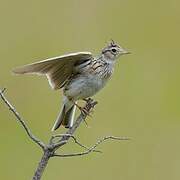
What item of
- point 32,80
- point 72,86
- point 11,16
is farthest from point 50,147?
point 11,16

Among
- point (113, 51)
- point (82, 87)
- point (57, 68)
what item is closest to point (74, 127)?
point (57, 68)

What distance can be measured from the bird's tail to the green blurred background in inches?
89.7

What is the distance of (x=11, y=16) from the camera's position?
11336mm

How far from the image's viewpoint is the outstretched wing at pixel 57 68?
489 centimetres

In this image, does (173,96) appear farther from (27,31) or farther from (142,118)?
(27,31)

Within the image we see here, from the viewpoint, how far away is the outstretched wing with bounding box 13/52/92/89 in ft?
16.0

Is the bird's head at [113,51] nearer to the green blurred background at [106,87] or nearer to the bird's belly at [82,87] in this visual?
the bird's belly at [82,87]

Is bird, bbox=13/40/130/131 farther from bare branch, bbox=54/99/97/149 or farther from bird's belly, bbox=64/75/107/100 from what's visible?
bare branch, bbox=54/99/97/149

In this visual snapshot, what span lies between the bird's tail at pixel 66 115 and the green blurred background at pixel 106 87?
2277 millimetres

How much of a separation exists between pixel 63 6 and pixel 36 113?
2608mm

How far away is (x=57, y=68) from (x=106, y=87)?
4.22m

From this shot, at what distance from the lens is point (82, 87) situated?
5.61 metres

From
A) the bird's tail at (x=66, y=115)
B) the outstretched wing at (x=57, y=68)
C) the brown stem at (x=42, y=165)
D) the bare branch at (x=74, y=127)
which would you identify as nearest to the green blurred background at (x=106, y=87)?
the bird's tail at (x=66, y=115)

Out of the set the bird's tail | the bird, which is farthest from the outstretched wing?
the bird's tail
